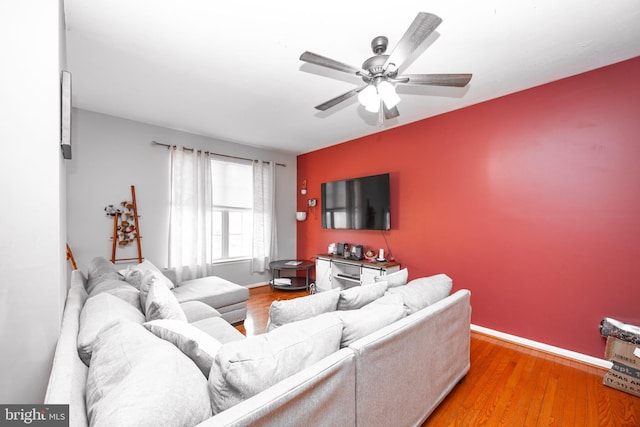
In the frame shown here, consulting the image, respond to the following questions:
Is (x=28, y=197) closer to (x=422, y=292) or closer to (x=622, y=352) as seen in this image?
(x=422, y=292)

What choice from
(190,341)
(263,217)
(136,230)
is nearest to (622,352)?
(190,341)

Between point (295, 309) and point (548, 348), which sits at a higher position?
point (295, 309)

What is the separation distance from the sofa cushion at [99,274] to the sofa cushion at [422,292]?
235 cm

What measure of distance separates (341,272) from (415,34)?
3.49 m

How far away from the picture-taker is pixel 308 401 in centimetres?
97

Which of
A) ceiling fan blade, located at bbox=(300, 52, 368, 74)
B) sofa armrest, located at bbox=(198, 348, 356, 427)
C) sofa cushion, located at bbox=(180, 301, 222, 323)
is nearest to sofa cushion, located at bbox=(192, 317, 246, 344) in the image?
sofa cushion, located at bbox=(180, 301, 222, 323)

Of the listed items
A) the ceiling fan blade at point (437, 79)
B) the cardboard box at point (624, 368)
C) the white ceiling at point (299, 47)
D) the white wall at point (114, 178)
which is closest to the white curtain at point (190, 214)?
the white wall at point (114, 178)

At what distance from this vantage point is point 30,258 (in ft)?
3.57

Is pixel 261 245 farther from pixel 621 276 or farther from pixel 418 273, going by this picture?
pixel 621 276

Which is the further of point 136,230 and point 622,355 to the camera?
point 136,230

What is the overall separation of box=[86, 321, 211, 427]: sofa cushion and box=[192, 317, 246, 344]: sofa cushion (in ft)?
2.88

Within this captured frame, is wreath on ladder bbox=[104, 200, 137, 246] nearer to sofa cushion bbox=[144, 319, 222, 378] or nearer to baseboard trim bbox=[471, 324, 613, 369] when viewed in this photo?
sofa cushion bbox=[144, 319, 222, 378]

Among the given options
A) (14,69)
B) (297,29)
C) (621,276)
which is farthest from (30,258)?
(621,276)

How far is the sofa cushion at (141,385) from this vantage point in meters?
0.67
